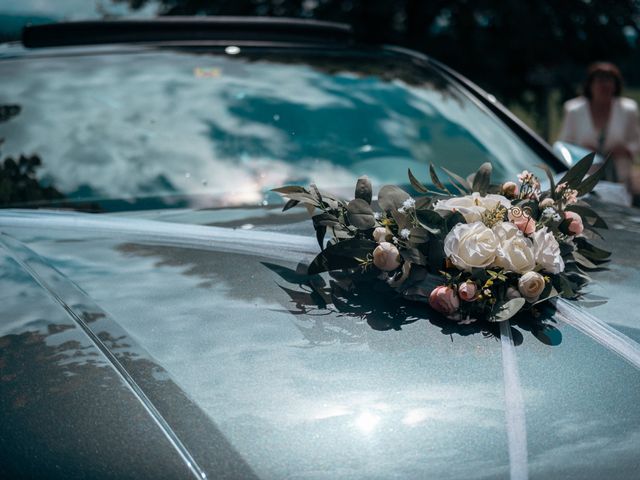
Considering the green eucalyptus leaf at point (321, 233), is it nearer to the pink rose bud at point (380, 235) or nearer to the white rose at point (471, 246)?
the pink rose bud at point (380, 235)

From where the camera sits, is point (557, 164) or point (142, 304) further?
point (557, 164)

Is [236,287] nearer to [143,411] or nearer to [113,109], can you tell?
[143,411]

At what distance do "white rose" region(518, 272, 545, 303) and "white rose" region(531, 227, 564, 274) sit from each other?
81 mm

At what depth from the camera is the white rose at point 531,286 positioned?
1594 mm

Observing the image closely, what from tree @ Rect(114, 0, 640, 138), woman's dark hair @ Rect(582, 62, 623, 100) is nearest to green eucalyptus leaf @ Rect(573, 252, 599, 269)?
woman's dark hair @ Rect(582, 62, 623, 100)

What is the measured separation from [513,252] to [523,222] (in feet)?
0.30

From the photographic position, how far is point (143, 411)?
4.30ft

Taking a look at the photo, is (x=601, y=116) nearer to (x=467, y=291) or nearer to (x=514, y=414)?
(x=467, y=291)

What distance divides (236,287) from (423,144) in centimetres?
128

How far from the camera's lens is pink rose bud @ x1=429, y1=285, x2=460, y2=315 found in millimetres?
1573

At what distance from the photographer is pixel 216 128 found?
8.93ft

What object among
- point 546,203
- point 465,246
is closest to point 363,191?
point 465,246

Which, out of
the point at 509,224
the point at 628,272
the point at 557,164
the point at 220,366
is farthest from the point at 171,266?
the point at 557,164

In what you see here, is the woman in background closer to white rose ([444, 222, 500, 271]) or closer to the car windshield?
A: the car windshield
